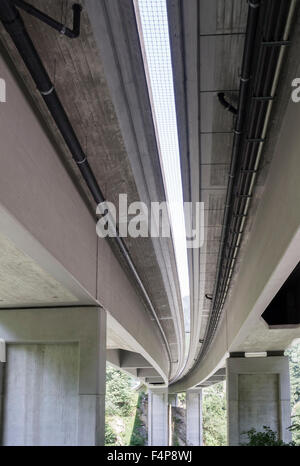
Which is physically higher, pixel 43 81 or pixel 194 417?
pixel 43 81

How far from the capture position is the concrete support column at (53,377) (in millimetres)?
11562

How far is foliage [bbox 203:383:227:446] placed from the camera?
85175 mm

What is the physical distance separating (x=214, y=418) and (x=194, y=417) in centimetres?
2342

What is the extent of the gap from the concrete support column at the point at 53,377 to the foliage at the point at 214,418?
73971mm

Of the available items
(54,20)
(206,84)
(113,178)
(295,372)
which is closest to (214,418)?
(295,372)

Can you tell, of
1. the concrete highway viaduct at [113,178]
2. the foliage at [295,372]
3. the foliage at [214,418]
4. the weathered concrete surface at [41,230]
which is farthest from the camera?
the foliage at [214,418]

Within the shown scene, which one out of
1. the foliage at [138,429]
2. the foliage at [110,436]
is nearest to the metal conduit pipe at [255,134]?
the foliage at [110,436]

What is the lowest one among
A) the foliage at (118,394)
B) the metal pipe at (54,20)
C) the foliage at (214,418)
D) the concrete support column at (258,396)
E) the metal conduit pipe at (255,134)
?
the foliage at (214,418)

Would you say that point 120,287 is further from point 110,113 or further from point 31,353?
point 110,113

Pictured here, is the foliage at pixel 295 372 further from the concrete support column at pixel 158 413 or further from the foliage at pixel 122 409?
the foliage at pixel 122 409

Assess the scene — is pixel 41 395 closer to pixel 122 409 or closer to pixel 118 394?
pixel 122 409

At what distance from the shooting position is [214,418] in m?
92.1

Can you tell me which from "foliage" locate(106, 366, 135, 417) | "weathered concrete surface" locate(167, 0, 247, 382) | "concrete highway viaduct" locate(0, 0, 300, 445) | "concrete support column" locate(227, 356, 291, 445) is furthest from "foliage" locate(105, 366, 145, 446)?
"weathered concrete surface" locate(167, 0, 247, 382)
